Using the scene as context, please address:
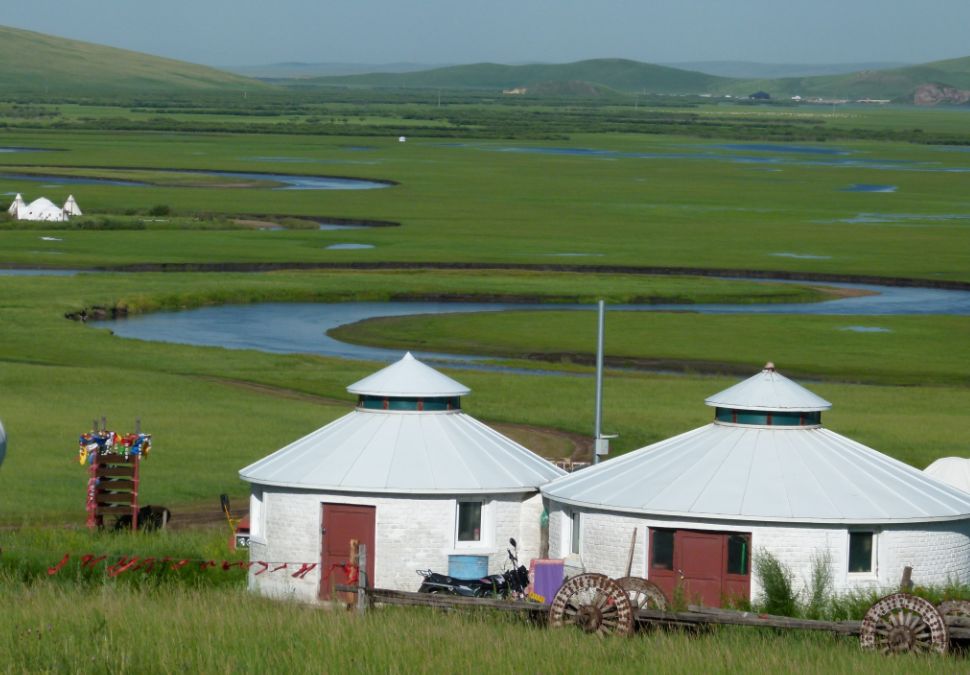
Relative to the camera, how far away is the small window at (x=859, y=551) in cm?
3225

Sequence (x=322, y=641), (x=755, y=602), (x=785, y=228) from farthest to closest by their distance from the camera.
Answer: (x=785, y=228)
(x=755, y=602)
(x=322, y=641)

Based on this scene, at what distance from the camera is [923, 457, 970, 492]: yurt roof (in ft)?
128

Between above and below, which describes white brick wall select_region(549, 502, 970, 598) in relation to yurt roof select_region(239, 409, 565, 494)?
below

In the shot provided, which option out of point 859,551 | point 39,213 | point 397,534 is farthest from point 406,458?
point 39,213

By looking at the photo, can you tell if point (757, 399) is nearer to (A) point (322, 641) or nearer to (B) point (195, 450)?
(A) point (322, 641)

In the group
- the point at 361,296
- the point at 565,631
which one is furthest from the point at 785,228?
the point at 565,631

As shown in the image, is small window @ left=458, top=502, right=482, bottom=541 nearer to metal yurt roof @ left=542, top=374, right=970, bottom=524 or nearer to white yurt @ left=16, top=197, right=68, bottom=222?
metal yurt roof @ left=542, top=374, right=970, bottom=524

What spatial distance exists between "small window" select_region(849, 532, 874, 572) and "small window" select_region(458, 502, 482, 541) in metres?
6.98

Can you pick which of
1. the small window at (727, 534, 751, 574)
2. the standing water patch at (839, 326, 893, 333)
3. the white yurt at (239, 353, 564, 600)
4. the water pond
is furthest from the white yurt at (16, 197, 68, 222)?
the small window at (727, 534, 751, 574)

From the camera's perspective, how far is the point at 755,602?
31.4 m

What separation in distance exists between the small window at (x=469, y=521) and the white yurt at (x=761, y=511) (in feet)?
4.61

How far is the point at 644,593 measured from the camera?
2991 centimetres

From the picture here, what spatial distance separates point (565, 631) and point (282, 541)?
974 cm

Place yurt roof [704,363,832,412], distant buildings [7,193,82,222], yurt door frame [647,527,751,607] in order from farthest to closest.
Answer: distant buildings [7,193,82,222]
yurt roof [704,363,832,412]
yurt door frame [647,527,751,607]
